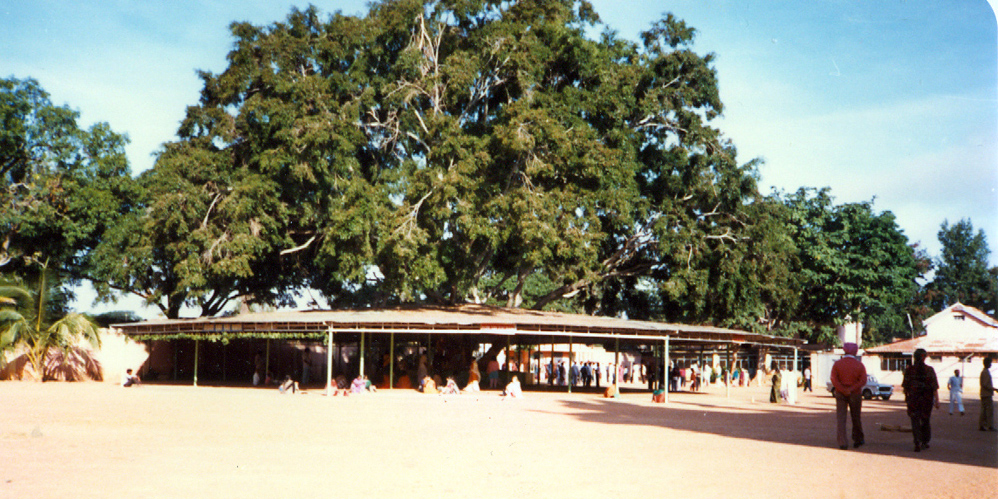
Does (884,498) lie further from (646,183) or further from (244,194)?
(646,183)

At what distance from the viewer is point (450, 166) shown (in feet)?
90.7

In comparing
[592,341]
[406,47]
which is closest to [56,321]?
[406,47]

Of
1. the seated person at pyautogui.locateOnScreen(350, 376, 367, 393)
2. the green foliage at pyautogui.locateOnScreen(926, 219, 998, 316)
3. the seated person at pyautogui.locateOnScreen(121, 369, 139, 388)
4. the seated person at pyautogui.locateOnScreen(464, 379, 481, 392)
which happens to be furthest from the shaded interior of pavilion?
the green foliage at pyautogui.locateOnScreen(926, 219, 998, 316)

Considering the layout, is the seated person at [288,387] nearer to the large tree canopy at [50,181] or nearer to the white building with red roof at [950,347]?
the large tree canopy at [50,181]

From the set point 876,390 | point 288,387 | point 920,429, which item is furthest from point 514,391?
point 876,390

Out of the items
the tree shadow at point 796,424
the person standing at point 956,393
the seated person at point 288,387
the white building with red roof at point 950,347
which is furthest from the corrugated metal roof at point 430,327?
the white building with red roof at point 950,347

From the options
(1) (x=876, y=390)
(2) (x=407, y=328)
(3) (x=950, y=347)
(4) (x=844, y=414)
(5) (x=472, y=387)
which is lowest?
(1) (x=876, y=390)

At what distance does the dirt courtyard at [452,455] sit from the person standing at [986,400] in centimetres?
42

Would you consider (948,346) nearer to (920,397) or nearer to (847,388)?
(920,397)

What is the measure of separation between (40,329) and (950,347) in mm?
40781

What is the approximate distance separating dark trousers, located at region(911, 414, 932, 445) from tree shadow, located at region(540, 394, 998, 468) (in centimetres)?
21

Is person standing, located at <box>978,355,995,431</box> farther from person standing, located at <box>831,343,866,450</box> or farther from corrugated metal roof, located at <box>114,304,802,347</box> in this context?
corrugated metal roof, located at <box>114,304,802,347</box>

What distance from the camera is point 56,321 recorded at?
3036 cm

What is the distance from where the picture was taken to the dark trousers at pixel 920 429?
38.5 ft
